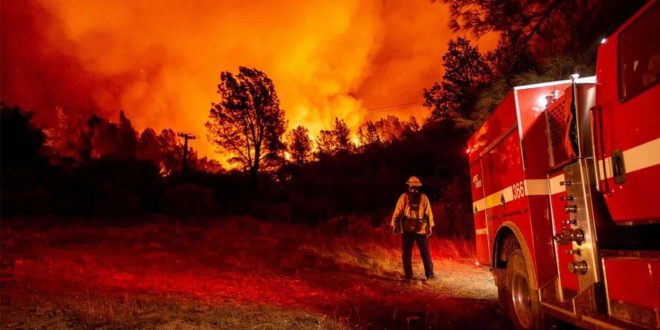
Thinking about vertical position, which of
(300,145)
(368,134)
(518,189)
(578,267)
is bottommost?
(578,267)

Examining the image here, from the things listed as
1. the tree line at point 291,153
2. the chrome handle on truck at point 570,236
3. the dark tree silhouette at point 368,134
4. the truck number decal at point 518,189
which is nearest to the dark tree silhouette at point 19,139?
the tree line at point 291,153

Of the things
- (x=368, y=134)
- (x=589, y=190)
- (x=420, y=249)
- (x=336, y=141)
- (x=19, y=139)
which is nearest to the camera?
(x=589, y=190)

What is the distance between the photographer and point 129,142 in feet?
168

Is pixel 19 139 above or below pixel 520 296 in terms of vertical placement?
above

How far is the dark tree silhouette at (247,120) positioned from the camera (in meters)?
41.8

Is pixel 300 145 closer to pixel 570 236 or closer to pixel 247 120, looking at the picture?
pixel 247 120

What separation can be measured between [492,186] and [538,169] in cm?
129

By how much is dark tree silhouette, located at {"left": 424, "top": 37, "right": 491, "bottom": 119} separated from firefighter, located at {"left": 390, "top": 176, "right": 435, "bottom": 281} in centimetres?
447

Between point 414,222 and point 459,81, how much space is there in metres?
8.74

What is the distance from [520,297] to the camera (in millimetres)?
4977

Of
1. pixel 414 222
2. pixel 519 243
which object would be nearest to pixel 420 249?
pixel 414 222

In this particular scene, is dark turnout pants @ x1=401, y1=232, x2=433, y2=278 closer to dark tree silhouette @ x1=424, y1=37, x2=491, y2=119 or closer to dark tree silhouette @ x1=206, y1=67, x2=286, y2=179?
dark tree silhouette @ x1=424, y1=37, x2=491, y2=119

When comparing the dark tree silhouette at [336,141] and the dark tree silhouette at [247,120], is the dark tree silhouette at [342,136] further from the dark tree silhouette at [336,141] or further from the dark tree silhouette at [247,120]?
the dark tree silhouette at [247,120]

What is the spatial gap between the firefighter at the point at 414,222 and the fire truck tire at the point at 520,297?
306cm
